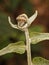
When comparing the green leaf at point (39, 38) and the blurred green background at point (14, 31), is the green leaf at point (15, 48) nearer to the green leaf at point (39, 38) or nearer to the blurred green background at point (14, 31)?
the green leaf at point (39, 38)

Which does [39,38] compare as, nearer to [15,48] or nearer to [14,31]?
[15,48]

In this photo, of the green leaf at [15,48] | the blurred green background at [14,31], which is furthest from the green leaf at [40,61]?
Answer: the blurred green background at [14,31]

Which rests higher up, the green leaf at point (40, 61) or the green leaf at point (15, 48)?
the green leaf at point (15, 48)

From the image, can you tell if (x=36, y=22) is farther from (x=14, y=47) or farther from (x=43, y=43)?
Result: (x=14, y=47)

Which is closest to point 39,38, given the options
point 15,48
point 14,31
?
point 15,48

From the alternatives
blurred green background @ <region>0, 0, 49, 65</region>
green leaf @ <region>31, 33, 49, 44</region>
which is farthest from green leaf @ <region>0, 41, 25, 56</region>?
blurred green background @ <region>0, 0, 49, 65</region>

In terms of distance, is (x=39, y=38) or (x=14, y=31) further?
(x=14, y=31)

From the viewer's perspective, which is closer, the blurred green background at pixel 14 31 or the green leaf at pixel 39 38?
the green leaf at pixel 39 38

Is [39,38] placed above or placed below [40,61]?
above

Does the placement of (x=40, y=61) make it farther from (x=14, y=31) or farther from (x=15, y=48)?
(x=14, y=31)

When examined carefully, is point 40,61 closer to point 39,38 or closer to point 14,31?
point 39,38

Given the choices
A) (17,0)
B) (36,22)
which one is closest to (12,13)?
(17,0)
